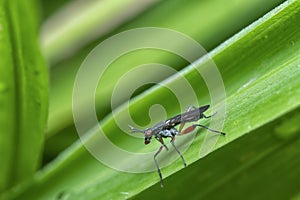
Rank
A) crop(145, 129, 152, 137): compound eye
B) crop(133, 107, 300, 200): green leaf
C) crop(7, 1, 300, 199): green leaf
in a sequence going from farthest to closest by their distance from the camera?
1. crop(145, 129, 152, 137): compound eye
2. crop(133, 107, 300, 200): green leaf
3. crop(7, 1, 300, 199): green leaf

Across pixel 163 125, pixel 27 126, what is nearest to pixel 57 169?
pixel 27 126

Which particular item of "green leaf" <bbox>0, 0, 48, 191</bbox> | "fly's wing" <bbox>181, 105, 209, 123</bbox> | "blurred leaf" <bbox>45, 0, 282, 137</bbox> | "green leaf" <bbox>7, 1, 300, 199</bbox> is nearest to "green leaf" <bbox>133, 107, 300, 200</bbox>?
"green leaf" <bbox>7, 1, 300, 199</bbox>

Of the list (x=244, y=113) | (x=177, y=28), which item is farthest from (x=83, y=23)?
(x=244, y=113)

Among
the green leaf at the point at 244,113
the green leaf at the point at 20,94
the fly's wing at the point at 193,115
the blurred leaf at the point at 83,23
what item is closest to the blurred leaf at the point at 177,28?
the blurred leaf at the point at 83,23

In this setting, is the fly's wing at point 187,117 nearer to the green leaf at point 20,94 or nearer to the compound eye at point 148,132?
the compound eye at point 148,132

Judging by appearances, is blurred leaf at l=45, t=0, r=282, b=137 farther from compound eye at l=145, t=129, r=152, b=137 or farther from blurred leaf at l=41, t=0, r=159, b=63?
compound eye at l=145, t=129, r=152, b=137

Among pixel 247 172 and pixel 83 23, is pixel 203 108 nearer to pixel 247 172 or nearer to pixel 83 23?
pixel 247 172
